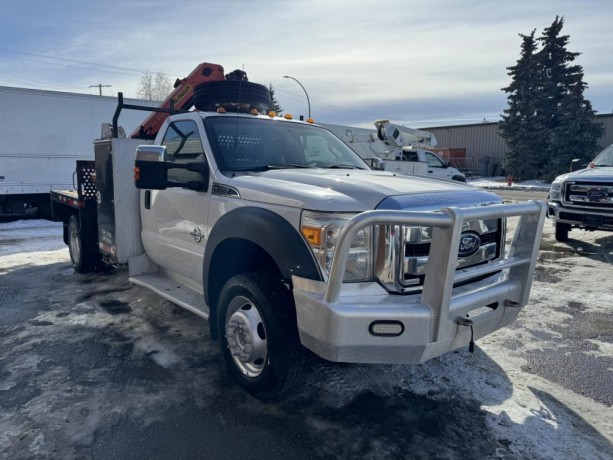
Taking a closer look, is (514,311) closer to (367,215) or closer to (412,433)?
(412,433)

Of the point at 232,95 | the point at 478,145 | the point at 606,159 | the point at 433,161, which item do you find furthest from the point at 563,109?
the point at 232,95

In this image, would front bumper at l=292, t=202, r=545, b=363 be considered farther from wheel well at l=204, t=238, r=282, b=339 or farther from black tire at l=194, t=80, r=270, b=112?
black tire at l=194, t=80, r=270, b=112

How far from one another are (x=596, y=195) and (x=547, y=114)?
28.3 meters

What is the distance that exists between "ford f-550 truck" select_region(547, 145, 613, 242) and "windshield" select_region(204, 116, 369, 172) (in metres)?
5.17

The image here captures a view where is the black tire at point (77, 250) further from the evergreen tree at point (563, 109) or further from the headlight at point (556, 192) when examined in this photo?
the evergreen tree at point (563, 109)

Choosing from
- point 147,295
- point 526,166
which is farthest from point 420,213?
point 526,166

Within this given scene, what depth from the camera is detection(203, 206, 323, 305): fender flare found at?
2725 millimetres

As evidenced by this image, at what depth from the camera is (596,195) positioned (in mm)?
7715

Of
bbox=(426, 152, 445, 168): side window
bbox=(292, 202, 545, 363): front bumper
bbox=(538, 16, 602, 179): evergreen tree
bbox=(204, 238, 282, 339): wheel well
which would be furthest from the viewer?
bbox=(538, 16, 602, 179): evergreen tree

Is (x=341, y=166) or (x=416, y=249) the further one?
(x=341, y=166)

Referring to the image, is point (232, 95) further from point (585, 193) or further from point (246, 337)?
point (585, 193)

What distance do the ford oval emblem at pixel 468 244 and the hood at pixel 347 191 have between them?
24 cm

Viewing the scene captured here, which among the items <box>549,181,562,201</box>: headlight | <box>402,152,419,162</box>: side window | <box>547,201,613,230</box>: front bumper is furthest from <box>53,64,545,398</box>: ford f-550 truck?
<box>402,152,419,162</box>: side window

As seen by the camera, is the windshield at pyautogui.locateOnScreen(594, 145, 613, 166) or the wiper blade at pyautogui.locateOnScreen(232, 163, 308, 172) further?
the windshield at pyautogui.locateOnScreen(594, 145, 613, 166)
